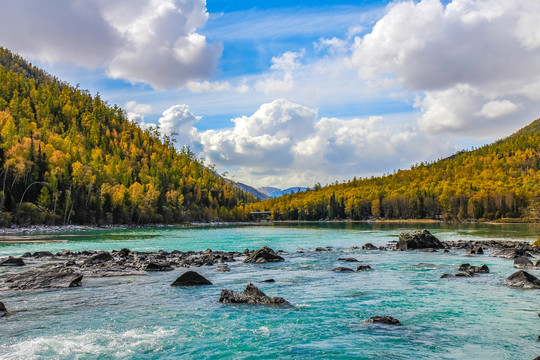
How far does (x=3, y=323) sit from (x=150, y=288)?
786 cm

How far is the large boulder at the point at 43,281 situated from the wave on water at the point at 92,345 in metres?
10.1

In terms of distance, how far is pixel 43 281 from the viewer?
69.6 feet

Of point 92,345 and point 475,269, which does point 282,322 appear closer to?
point 92,345

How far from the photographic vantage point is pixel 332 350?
10992 millimetres

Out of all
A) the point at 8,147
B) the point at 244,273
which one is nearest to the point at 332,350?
the point at 244,273

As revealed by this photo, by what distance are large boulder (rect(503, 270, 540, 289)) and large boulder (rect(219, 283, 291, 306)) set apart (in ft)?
43.0

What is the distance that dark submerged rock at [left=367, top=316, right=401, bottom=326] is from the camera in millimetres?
13609

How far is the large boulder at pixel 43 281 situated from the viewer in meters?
20.6

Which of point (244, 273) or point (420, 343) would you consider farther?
point (244, 273)

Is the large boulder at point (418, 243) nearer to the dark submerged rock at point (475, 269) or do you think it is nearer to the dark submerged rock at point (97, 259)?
the dark submerged rock at point (475, 269)

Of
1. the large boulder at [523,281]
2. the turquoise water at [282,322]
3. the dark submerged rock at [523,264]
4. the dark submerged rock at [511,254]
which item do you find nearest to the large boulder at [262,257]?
the turquoise water at [282,322]

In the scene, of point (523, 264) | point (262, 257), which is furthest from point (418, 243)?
point (262, 257)

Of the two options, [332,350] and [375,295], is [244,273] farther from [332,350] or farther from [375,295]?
[332,350]

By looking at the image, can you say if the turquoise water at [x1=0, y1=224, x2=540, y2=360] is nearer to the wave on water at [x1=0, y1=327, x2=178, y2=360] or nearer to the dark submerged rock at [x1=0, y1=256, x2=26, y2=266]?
the wave on water at [x1=0, y1=327, x2=178, y2=360]
